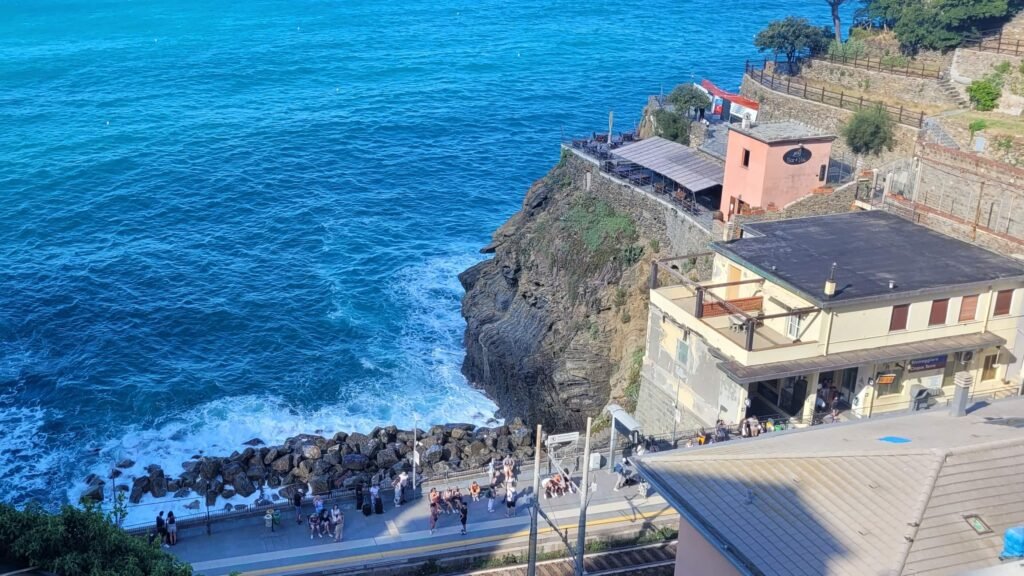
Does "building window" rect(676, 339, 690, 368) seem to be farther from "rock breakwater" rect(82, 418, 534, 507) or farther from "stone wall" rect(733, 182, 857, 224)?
"rock breakwater" rect(82, 418, 534, 507)

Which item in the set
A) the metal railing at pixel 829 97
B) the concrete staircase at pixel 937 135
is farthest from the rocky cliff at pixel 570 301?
the concrete staircase at pixel 937 135

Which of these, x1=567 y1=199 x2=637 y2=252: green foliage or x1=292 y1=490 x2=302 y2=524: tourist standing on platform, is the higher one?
x1=567 y1=199 x2=637 y2=252: green foliage

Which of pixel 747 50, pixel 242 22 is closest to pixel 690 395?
pixel 747 50

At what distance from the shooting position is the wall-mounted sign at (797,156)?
46.1 meters

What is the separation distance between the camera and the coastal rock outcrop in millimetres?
48125

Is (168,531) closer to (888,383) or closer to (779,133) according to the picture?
(888,383)

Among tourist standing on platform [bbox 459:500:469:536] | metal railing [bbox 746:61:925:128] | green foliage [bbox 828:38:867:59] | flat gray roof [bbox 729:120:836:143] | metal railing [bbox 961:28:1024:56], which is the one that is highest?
metal railing [bbox 961:28:1024:56]

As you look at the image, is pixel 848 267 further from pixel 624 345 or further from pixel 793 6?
pixel 793 6

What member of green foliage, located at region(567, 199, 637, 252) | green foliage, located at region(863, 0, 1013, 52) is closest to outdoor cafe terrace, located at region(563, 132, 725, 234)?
green foliage, located at region(567, 199, 637, 252)

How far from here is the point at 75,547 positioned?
20531 millimetres

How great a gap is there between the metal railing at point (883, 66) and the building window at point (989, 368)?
24.0m

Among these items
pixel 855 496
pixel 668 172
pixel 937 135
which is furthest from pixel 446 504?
pixel 937 135

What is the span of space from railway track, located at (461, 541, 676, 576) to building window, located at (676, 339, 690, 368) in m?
9.20

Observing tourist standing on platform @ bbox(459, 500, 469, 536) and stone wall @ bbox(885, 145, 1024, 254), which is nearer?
tourist standing on platform @ bbox(459, 500, 469, 536)
